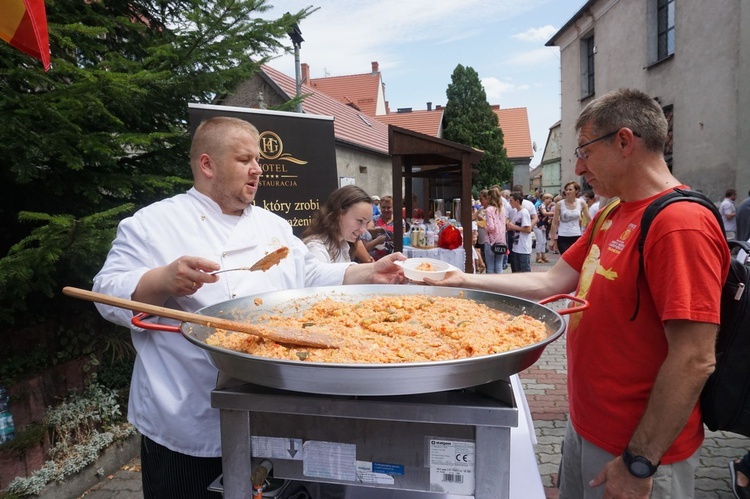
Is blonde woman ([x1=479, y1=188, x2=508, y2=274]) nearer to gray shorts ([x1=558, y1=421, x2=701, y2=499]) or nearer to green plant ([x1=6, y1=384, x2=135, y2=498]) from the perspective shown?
green plant ([x1=6, y1=384, x2=135, y2=498])

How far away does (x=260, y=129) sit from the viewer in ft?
12.3

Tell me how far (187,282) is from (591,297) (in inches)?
57.3

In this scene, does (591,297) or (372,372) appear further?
(591,297)

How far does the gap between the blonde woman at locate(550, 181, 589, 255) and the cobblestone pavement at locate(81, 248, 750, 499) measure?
4.91m

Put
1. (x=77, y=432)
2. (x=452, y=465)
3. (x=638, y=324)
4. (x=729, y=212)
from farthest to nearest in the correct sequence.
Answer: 1. (x=729, y=212)
2. (x=77, y=432)
3. (x=638, y=324)
4. (x=452, y=465)

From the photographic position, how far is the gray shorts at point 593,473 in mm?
1630

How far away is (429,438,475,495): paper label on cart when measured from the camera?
120 centimetres

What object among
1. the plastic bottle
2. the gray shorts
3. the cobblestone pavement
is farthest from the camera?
the cobblestone pavement

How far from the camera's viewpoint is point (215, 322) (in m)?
1.26

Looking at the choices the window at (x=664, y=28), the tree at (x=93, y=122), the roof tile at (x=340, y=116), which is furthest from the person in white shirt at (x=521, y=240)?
the window at (x=664, y=28)

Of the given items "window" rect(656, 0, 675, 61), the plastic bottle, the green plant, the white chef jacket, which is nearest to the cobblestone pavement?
the green plant

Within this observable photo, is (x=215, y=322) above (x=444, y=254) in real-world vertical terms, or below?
above

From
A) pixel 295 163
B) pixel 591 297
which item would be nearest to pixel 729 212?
pixel 295 163

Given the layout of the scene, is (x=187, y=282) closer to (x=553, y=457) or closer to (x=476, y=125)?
(x=553, y=457)
